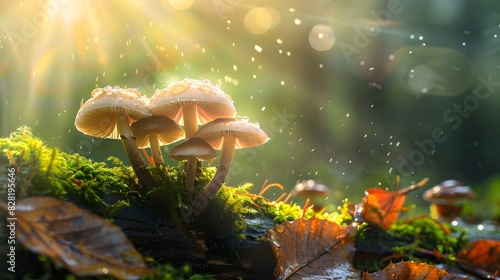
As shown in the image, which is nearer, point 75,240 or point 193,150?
point 75,240

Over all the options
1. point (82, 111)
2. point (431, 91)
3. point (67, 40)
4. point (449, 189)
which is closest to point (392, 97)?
point (431, 91)

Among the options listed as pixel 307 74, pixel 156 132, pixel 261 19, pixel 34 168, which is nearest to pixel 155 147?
pixel 156 132

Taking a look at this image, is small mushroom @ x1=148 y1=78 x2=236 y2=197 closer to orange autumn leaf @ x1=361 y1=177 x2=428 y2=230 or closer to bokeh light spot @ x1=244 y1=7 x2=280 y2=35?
orange autumn leaf @ x1=361 y1=177 x2=428 y2=230

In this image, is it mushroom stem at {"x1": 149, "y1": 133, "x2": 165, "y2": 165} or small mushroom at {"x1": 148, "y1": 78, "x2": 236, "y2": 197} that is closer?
small mushroom at {"x1": 148, "y1": 78, "x2": 236, "y2": 197}

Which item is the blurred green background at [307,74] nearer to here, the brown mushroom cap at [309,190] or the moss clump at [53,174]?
the brown mushroom cap at [309,190]

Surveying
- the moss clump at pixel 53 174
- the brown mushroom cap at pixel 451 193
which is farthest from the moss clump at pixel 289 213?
the brown mushroom cap at pixel 451 193

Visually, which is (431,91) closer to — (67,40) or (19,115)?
Result: (67,40)

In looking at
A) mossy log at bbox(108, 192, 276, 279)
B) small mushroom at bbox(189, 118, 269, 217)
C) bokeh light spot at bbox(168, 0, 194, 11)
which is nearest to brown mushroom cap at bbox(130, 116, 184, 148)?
small mushroom at bbox(189, 118, 269, 217)

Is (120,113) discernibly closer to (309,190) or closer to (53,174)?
(53,174)
